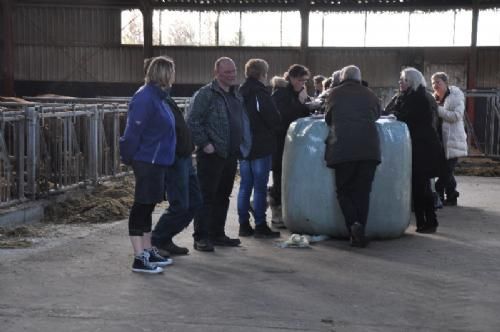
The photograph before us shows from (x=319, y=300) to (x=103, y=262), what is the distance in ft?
7.08

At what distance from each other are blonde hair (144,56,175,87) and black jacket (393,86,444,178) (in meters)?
3.08

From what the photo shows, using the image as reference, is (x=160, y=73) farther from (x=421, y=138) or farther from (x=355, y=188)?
(x=421, y=138)

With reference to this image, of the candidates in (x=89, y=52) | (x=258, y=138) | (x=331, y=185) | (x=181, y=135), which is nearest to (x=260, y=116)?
(x=258, y=138)

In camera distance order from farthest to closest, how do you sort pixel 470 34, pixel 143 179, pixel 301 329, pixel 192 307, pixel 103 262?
pixel 470 34
pixel 103 262
pixel 143 179
pixel 192 307
pixel 301 329

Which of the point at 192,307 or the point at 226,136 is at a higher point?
the point at 226,136

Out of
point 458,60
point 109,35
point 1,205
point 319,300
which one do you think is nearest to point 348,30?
point 458,60

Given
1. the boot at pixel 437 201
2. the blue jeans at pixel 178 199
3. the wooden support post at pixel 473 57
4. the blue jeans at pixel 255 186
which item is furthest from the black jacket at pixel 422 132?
the wooden support post at pixel 473 57

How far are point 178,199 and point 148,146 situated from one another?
2.46 ft

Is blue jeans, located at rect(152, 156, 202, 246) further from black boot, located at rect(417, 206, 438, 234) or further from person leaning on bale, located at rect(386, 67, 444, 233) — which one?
black boot, located at rect(417, 206, 438, 234)

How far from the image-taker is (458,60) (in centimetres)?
2777

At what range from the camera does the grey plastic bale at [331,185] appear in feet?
26.0

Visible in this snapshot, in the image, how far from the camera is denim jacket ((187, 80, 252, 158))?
713cm

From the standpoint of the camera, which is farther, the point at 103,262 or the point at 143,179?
the point at 103,262

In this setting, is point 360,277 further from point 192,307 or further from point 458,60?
point 458,60
